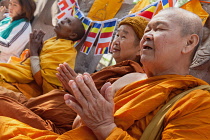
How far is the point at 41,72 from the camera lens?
3281mm

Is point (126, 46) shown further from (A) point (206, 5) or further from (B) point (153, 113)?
(B) point (153, 113)

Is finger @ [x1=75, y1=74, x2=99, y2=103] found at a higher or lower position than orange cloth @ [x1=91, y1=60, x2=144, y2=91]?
higher

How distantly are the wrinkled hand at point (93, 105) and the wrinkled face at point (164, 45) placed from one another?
0.42 meters

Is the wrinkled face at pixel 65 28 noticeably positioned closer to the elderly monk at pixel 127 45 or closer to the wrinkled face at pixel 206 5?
the elderly monk at pixel 127 45

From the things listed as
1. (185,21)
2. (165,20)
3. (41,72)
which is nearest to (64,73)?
(165,20)

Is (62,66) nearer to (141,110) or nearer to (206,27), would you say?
(141,110)

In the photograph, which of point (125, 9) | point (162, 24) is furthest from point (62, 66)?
point (125, 9)

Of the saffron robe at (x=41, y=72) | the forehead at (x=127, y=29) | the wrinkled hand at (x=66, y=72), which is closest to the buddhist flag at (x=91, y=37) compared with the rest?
the saffron robe at (x=41, y=72)

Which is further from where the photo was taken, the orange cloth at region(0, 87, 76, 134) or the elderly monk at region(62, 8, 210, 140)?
the orange cloth at region(0, 87, 76, 134)

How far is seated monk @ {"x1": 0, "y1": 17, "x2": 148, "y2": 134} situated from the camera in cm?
203

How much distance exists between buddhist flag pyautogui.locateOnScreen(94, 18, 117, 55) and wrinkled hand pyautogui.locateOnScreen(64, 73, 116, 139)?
2.18 metres

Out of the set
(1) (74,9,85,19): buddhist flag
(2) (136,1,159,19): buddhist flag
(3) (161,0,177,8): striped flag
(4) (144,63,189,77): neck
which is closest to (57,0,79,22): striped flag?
(1) (74,9,85,19): buddhist flag

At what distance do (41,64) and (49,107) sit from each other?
1.10m

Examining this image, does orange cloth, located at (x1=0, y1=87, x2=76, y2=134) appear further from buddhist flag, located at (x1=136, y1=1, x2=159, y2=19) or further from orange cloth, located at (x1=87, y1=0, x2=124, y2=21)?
orange cloth, located at (x1=87, y1=0, x2=124, y2=21)
